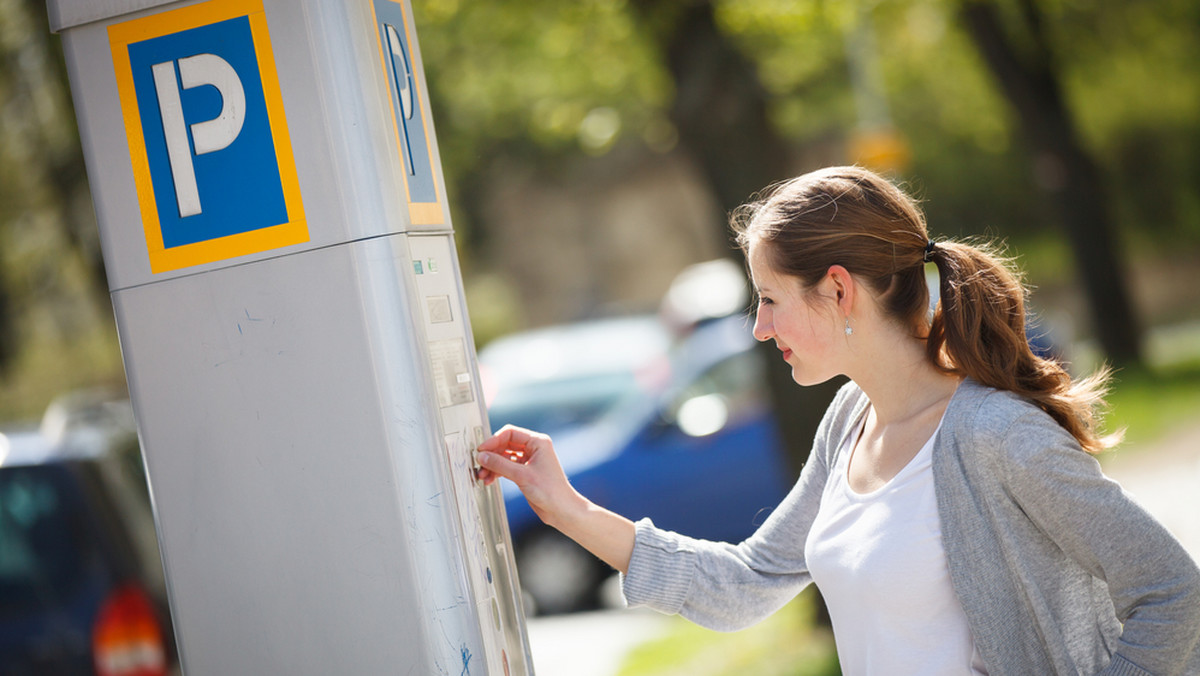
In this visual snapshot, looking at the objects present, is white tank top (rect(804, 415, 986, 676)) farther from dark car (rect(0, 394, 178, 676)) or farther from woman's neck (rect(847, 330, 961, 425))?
dark car (rect(0, 394, 178, 676))

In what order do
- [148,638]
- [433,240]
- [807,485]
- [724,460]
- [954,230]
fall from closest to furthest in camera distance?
[433,240] < [807,485] < [148,638] < [724,460] < [954,230]

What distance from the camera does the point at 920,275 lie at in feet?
7.58

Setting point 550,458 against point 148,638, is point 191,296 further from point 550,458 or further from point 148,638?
point 148,638

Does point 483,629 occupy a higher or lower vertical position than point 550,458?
lower

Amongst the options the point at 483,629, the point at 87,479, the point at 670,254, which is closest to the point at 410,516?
the point at 483,629

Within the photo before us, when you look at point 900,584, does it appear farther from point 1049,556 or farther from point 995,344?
point 995,344

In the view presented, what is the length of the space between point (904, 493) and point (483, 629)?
84cm

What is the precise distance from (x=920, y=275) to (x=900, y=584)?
0.61m

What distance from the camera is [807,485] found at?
8.28 feet

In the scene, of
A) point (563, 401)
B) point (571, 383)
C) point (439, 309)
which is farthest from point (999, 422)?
point (571, 383)

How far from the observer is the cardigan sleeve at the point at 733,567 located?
2.43 metres

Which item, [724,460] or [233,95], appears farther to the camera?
[724,460]

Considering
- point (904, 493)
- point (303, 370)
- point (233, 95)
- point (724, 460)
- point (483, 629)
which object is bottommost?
point (724, 460)

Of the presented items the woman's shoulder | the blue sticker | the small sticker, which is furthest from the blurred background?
the blue sticker
